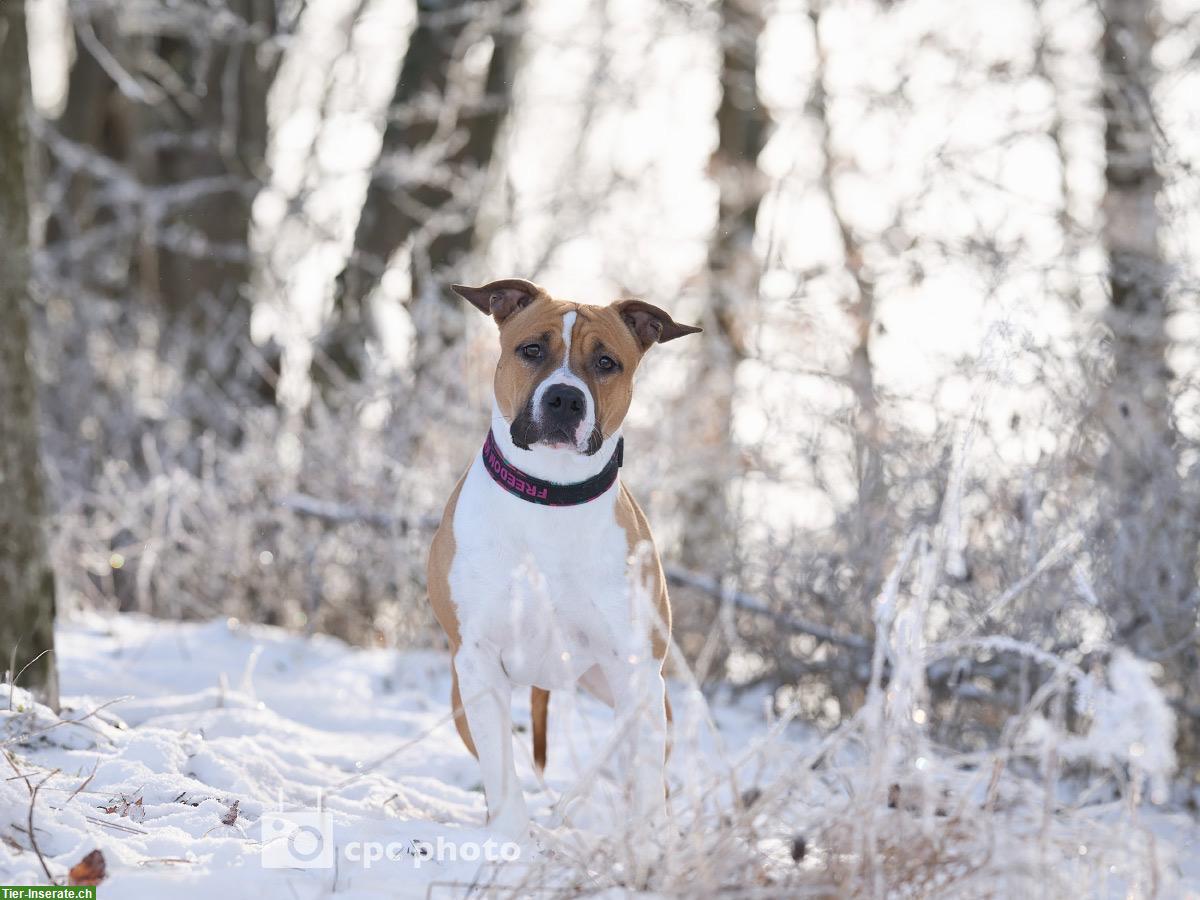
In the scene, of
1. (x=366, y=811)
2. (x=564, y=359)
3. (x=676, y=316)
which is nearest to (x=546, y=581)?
(x=564, y=359)

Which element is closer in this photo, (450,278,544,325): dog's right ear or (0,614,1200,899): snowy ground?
(0,614,1200,899): snowy ground

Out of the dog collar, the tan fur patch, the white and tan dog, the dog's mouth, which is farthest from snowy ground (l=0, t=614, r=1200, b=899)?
the tan fur patch

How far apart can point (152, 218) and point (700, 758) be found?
10.4 metres

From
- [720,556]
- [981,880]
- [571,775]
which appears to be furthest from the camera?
[720,556]

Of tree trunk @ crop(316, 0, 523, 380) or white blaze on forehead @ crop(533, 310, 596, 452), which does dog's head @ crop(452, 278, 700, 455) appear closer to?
white blaze on forehead @ crop(533, 310, 596, 452)

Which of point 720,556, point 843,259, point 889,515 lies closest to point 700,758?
point 889,515

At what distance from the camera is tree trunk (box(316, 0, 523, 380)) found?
11273mm

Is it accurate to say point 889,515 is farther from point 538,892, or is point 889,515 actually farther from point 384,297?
point 384,297

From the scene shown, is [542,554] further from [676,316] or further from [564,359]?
[676,316]

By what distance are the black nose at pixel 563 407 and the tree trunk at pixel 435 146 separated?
23.2 ft

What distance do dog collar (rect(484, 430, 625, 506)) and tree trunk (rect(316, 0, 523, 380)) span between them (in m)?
6.93

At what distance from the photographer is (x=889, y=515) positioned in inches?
268

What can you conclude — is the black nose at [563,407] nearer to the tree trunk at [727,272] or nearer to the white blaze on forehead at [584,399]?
the white blaze on forehead at [584,399]

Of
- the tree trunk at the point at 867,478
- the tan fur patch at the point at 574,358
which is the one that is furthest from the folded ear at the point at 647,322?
the tree trunk at the point at 867,478
